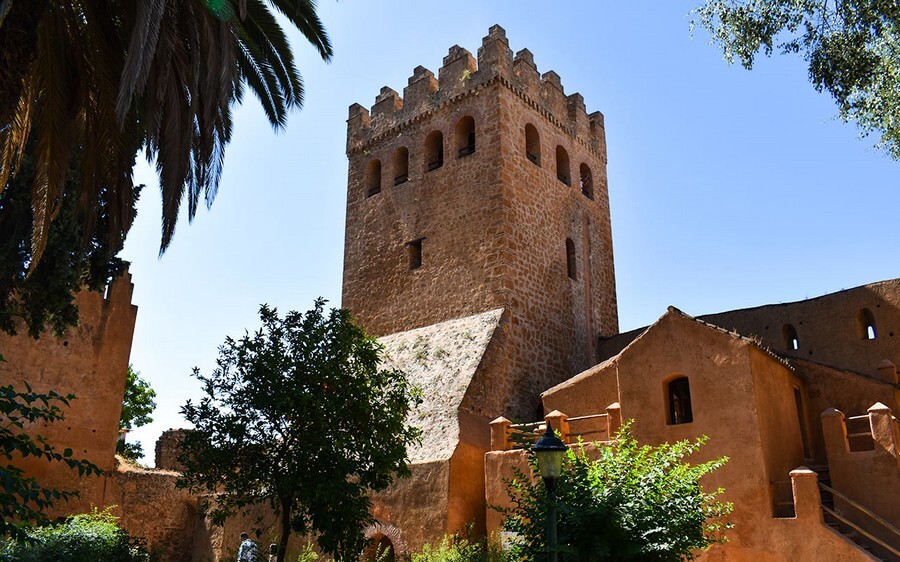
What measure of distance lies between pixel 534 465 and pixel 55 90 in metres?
7.11

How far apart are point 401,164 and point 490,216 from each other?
14.5 ft

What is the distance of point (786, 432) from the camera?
43.8ft

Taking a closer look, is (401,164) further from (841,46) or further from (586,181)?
(841,46)

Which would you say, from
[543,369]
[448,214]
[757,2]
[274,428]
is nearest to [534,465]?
[274,428]

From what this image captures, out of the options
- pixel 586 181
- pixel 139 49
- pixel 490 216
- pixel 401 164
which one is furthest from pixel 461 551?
pixel 586 181

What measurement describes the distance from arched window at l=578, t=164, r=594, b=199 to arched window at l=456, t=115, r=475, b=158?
399 cm

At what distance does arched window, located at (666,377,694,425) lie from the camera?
13.6 metres

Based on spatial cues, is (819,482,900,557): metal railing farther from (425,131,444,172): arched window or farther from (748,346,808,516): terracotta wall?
(425,131,444,172): arched window

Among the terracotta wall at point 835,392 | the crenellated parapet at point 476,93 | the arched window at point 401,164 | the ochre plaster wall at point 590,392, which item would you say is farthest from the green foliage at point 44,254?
the terracotta wall at point 835,392

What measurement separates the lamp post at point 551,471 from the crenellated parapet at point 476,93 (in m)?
13.9

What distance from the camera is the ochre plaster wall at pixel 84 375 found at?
16.1 metres

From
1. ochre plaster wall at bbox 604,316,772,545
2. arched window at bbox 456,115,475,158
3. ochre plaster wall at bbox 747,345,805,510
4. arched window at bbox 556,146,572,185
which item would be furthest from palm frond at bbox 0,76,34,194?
arched window at bbox 556,146,572,185

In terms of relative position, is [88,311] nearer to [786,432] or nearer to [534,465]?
[534,465]

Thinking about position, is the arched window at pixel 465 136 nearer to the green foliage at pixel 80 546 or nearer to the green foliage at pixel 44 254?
the green foliage at pixel 44 254
